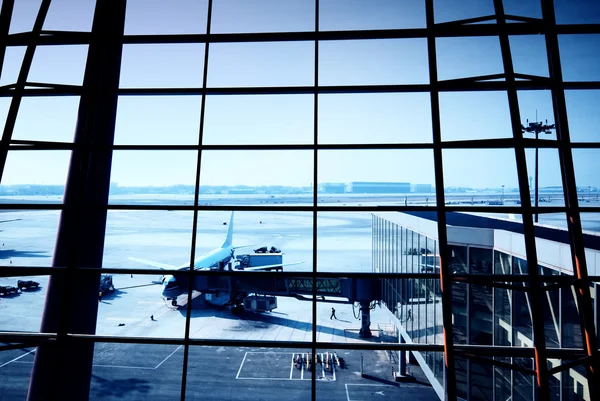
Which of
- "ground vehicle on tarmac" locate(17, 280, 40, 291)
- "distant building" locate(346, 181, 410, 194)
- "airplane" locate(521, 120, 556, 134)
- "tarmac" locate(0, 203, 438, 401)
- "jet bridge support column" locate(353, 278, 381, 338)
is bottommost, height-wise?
"tarmac" locate(0, 203, 438, 401)

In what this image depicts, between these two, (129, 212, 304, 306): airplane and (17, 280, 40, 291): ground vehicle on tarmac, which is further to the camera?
(17, 280, 40, 291): ground vehicle on tarmac

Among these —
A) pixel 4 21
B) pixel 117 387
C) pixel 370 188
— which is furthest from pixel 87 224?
pixel 117 387

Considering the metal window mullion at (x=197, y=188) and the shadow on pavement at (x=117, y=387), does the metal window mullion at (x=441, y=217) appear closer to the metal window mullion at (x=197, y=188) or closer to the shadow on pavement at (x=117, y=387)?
the metal window mullion at (x=197, y=188)

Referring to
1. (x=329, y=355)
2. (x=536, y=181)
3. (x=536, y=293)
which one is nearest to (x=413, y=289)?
(x=329, y=355)

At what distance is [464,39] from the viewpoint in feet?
18.6

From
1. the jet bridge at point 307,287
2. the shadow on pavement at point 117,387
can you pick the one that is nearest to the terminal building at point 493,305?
the jet bridge at point 307,287

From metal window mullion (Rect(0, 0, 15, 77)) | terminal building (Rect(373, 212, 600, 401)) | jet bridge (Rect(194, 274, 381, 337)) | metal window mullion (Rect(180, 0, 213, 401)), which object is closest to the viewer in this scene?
metal window mullion (Rect(0, 0, 15, 77))

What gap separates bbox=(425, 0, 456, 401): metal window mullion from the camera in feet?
13.0

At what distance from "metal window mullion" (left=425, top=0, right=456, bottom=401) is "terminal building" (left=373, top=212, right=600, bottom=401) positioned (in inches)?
141

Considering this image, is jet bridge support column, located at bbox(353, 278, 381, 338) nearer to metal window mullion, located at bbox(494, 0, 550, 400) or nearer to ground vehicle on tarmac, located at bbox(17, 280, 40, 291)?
metal window mullion, located at bbox(494, 0, 550, 400)

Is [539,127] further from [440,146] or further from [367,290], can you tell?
[440,146]

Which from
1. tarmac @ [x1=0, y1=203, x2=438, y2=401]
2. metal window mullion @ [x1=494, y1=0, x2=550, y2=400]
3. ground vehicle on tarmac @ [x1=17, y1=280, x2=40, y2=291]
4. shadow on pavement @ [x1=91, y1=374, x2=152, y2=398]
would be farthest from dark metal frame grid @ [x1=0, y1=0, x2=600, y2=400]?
ground vehicle on tarmac @ [x1=17, y1=280, x2=40, y2=291]

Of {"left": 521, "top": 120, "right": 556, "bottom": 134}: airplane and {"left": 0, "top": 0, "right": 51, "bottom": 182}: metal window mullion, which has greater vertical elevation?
{"left": 521, "top": 120, "right": 556, "bottom": 134}: airplane

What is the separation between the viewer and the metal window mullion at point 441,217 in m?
3.98
